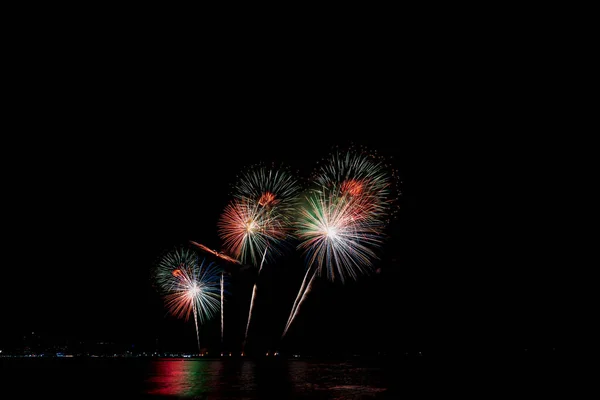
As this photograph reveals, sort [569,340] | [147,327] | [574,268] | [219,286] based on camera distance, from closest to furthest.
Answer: [219,286] < [569,340] < [574,268] < [147,327]

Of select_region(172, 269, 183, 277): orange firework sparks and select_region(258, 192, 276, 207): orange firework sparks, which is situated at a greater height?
select_region(258, 192, 276, 207): orange firework sparks

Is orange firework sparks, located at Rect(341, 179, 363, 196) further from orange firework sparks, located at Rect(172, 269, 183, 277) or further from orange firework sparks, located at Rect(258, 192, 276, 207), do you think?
orange firework sparks, located at Rect(172, 269, 183, 277)

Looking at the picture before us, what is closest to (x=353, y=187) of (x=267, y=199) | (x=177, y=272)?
(x=267, y=199)

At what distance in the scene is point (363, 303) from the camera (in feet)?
125

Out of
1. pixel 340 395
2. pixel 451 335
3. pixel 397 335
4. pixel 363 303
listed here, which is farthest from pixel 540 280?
pixel 340 395

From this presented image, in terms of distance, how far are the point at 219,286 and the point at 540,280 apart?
30498 mm

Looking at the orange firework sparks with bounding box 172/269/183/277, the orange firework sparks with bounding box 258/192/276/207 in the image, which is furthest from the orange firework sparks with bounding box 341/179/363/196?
the orange firework sparks with bounding box 172/269/183/277

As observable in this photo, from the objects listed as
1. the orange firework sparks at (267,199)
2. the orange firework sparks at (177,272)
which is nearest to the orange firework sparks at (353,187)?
the orange firework sparks at (267,199)

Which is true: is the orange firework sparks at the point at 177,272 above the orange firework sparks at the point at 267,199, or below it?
below

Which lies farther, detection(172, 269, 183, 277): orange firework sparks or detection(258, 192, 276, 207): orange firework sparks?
detection(172, 269, 183, 277): orange firework sparks

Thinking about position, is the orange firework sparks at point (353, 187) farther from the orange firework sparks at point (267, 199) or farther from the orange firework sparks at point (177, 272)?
the orange firework sparks at point (177, 272)

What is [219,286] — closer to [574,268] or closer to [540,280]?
[540,280]

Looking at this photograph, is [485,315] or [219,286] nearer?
[219,286]

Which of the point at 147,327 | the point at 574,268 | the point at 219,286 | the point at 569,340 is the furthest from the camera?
the point at 147,327
